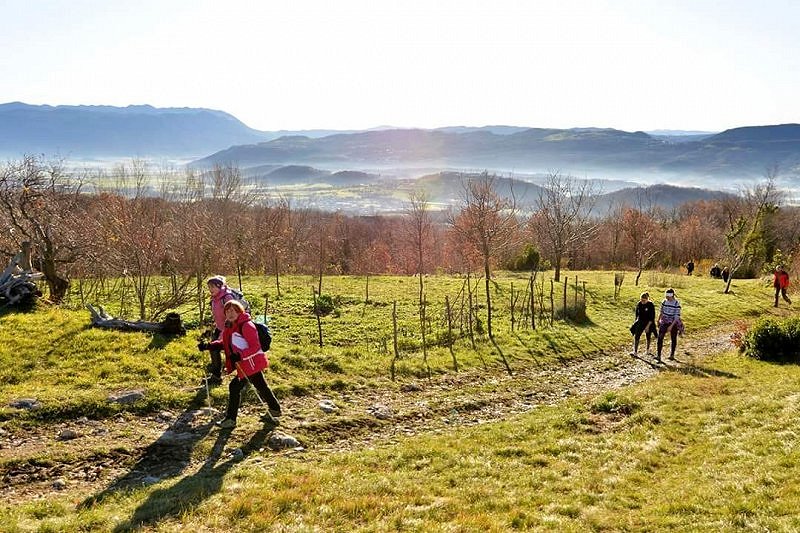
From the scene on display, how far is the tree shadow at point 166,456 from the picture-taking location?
797cm

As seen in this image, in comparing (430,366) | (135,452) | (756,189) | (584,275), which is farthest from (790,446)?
(756,189)

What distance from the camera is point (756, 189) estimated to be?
47.5 m

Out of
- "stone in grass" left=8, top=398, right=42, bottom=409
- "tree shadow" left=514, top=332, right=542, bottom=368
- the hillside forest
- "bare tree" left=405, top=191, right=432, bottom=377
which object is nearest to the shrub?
"tree shadow" left=514, top=332, right=542, bottom=368

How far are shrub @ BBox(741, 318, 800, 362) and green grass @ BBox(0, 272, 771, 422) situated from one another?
4.76m

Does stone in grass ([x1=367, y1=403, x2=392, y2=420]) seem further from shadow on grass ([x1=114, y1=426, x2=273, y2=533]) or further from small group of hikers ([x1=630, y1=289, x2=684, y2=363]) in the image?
small group of hikers ([x1=630, y1=289, x2=684, y2=363])

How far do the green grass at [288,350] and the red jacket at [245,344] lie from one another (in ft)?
7.16

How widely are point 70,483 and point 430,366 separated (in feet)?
33.0

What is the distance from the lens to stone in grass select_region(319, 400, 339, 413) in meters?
12.1

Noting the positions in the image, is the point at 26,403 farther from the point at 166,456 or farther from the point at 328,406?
the point at 328,406

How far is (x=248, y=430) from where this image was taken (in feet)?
34.1

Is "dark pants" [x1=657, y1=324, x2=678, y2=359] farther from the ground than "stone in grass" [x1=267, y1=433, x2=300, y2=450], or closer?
closer

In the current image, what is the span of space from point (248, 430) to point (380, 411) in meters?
3.30

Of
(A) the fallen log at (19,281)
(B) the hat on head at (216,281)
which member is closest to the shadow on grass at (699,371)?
(B) the hat on head at (216,281)

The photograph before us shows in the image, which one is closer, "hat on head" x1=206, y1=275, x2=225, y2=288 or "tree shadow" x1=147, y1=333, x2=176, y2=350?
"hat on head" x1=206, y1=275, x2=225, y2=288
